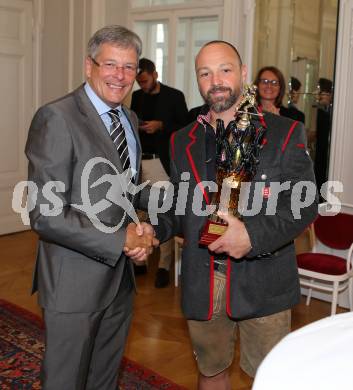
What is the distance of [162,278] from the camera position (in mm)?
4730

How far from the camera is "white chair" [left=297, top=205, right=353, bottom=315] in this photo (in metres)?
3.70

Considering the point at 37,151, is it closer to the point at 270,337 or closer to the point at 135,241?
the point at 135,241

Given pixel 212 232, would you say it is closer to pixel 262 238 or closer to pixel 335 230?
pixel 262 238

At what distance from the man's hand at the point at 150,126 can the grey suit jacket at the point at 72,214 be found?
2784 millimetres

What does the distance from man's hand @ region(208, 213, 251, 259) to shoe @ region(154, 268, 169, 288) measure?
284cm

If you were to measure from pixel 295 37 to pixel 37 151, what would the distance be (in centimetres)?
319

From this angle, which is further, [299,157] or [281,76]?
[281,76]

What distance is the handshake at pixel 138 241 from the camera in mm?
2012

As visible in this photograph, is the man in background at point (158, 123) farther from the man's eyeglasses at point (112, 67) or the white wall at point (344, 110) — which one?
the man's eyeglasses at point (112, 67)

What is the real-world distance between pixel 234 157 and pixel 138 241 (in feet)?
1.58

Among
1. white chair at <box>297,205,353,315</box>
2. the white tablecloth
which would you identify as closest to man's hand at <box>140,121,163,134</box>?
white chair at <box>297,205,353,315</box>

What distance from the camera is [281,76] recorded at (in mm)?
4254

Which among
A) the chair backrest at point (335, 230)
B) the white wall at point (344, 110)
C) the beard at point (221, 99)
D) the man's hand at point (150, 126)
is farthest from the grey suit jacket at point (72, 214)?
the man's hand at point (150, 126)

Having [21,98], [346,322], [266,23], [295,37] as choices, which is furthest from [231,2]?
[346,322]
